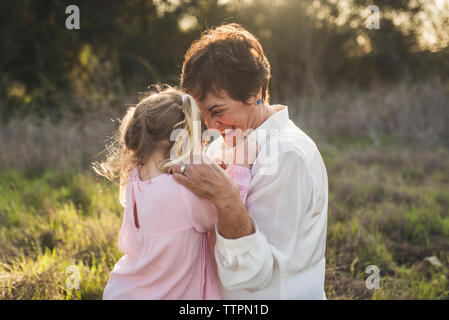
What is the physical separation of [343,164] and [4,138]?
529 cm

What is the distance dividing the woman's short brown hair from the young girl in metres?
0.18

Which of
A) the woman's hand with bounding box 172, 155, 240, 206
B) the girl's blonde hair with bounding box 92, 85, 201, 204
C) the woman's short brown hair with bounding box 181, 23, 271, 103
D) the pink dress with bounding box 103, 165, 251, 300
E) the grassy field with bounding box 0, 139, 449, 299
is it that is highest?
the woman's short brown hair with bounding box 181, 23, 271, 103

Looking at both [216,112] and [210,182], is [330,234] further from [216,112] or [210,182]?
[210,182]

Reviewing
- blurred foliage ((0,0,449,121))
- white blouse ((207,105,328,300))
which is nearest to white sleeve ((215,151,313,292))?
white blouse ((207,105,328,300))

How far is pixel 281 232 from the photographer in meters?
1.63

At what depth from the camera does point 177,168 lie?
1.59 meters

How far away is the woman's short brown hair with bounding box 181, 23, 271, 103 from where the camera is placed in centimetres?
186

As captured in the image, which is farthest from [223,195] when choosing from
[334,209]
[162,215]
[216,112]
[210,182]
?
[334,209]

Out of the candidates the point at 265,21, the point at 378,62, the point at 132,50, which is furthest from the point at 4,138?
the point at 378,62

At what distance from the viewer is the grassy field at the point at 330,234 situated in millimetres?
2725

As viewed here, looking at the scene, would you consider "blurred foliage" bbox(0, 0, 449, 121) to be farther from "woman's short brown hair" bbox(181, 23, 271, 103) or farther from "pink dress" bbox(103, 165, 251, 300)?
"pink dress" bbox(103, 165, 251, 300)

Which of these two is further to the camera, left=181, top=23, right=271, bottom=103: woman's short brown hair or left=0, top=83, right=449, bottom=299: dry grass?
left=0, top=83, right=449, bottom=299: dry grass

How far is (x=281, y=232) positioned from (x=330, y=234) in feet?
6.77

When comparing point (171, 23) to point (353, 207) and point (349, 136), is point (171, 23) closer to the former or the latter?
point (349, 136)
